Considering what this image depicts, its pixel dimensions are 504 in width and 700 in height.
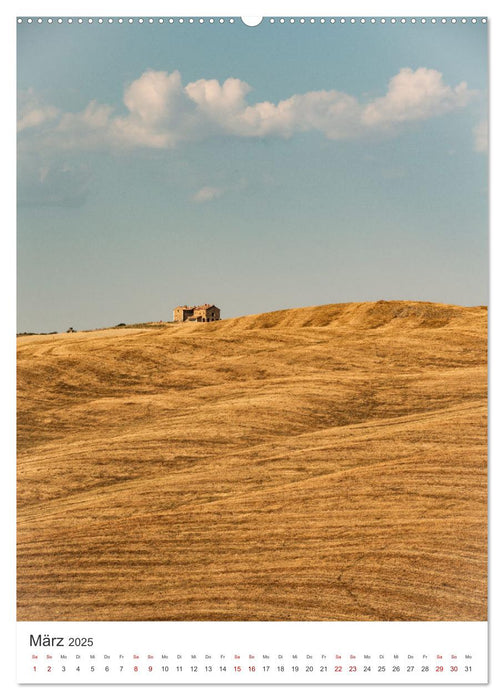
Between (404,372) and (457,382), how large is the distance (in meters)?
0.21

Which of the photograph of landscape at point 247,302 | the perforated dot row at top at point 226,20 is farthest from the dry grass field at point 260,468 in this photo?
the perforated dot row at top at point 226,20

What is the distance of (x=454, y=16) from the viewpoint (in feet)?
8.25

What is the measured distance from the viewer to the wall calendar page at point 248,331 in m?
2.45

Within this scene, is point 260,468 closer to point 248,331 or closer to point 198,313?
point 248,331

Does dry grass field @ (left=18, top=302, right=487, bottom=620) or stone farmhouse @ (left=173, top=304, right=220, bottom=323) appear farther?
stone farmhouse @ (left=173, top=304, right=220, bottom=323)

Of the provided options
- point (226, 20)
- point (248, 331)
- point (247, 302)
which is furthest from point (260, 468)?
point (226, 20)

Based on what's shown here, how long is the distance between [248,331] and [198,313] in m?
0.22

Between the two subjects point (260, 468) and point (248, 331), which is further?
point (248, 331)

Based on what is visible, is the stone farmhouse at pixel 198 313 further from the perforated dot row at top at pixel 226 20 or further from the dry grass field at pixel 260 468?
the perforated dot row at top at pixel 226 20

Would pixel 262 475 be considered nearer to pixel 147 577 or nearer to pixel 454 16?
pixel 147 577

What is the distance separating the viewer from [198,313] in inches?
108

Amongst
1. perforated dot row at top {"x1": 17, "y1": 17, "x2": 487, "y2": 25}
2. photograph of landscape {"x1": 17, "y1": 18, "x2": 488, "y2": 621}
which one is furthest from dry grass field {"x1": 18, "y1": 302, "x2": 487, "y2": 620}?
perforated dot row at top {"x1": 17, "y1": 17, "x2": 487, "y2": 25}

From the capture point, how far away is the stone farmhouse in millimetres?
2695

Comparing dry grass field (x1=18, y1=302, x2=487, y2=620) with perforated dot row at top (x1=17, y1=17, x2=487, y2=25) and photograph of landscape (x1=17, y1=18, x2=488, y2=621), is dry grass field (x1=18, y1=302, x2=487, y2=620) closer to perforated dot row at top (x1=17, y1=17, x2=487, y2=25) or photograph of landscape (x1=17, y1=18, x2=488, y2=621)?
photograph of landscape (x1=17, y1=18, x2=488, y2=621)
